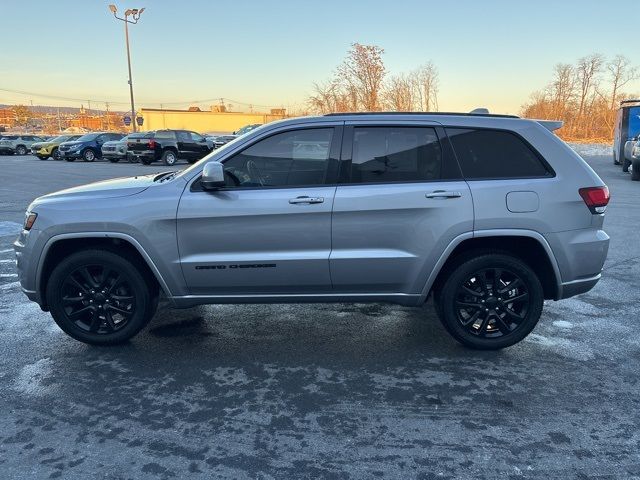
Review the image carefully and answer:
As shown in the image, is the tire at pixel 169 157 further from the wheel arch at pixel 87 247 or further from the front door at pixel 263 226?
the front door at pixel 263 226

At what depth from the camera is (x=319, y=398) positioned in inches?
132

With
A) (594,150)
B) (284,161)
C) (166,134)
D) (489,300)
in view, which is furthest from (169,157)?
(594,150)

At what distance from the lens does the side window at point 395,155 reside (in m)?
3.88

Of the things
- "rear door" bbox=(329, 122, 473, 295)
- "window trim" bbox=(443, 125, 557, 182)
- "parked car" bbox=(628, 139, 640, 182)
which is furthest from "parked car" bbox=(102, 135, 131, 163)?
"window trim" bbox=(443, 125, 557, 182)

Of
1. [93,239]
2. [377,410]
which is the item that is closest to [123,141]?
[93,239]

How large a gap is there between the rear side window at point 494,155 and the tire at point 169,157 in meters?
22.4

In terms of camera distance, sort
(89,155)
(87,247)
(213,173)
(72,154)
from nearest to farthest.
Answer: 1. (213,173)
2. (87,247)
3. (72,154)
4. (89,155)

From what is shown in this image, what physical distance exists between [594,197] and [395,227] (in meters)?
1.57

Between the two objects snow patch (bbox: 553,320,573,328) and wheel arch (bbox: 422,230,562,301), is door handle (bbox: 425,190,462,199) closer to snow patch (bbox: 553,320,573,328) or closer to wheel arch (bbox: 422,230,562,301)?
wheel arch (bbox: 422,230,562,301)

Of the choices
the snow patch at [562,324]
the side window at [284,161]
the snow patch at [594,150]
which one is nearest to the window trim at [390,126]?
the side window at [284,161]

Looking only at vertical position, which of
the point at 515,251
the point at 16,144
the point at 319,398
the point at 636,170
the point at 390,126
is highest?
the point at 16,144

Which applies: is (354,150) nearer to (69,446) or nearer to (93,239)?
(93,239)

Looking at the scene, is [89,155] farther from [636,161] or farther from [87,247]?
[87,247]

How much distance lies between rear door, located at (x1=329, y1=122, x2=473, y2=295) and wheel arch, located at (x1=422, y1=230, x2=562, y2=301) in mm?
68
